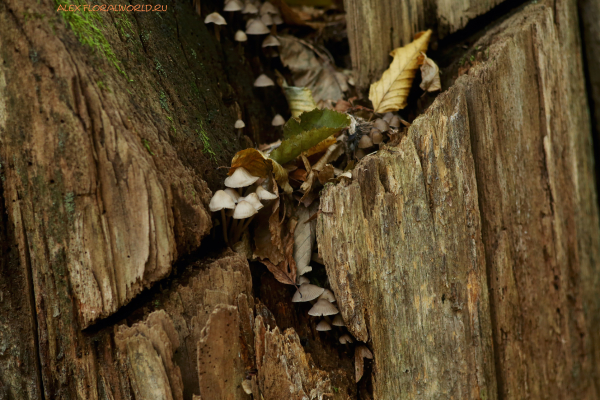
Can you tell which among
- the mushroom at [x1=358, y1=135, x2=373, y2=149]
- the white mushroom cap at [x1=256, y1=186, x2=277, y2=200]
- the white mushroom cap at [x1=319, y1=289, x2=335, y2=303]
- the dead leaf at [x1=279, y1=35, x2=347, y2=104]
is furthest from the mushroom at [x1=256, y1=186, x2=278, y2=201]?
the dead leaf at [x1=279, y1=35, x2=347, y2=104]

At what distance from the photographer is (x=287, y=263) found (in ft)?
9.42

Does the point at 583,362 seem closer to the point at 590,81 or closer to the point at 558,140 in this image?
the point at 558,140

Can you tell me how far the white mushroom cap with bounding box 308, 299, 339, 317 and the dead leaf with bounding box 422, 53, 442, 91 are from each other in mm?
1875

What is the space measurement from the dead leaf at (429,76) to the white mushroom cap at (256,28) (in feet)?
4.50

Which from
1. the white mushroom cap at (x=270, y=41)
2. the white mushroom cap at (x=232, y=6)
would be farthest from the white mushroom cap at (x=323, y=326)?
the white mushroom cap at (x=232, y=6)

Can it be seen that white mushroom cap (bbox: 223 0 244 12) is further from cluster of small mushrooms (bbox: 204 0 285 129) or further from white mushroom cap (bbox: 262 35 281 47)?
white mushroom cap (bbox: 262 35 281 47)

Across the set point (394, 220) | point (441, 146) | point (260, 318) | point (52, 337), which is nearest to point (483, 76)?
point (441, 146)

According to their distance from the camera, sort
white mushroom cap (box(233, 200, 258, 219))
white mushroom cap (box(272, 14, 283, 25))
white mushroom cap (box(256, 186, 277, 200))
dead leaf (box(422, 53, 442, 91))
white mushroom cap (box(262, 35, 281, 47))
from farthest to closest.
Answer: white mushroom cap (box(272, 14, 283, 25)), white mushroom cap (box(262, 35, 281, 47)), dead leaf (box(422, 53, 442, 91)), white mushroom cap (box(256, 186, 277, 200)), white mushroom cap (box(233, 200, 258, 219))

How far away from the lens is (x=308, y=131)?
2836 mm

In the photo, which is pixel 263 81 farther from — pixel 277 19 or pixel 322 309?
pixel 322 309

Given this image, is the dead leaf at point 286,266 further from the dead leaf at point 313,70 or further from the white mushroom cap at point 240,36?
the white mushroom cap at point 240,36

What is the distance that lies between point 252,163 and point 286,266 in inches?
28.8

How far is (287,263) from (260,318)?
0.41m

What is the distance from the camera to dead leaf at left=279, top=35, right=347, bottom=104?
13.0 feet
